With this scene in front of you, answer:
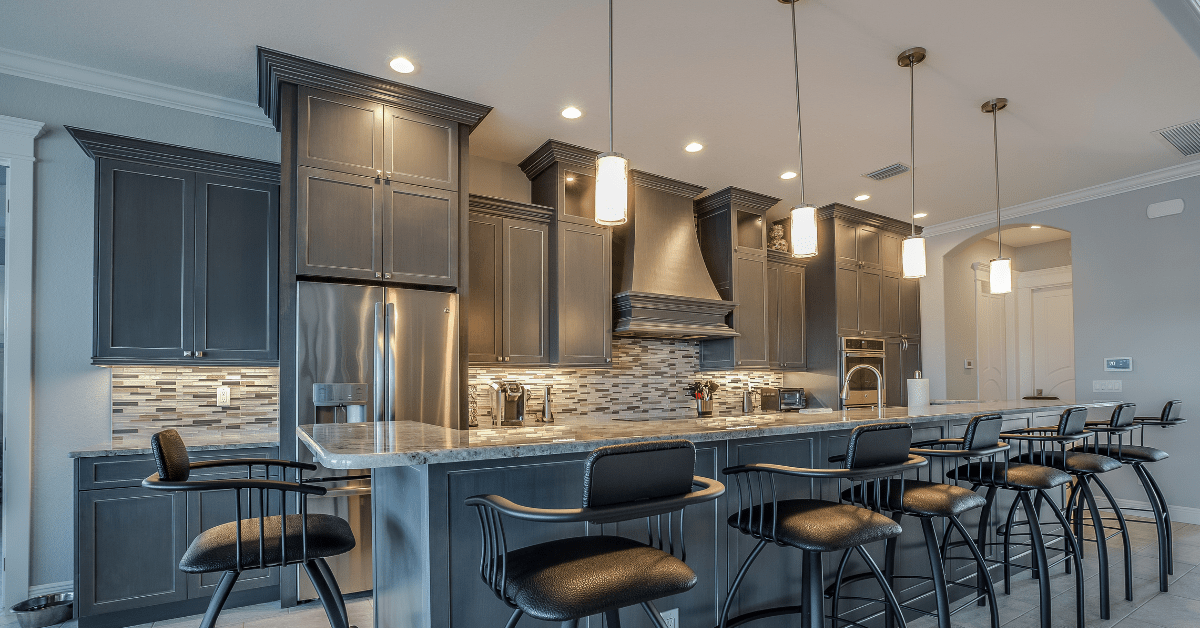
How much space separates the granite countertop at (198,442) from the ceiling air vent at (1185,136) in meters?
5.86

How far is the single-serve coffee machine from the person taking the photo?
421 cm

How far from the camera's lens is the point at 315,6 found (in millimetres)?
2666

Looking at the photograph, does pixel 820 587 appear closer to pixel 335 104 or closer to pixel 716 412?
pixel 335 104

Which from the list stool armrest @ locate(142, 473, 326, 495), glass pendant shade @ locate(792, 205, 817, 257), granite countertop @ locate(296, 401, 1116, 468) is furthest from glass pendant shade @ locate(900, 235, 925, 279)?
stool armrest @ locate(142, 473, 326, 495)

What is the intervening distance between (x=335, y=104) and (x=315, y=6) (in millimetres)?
652

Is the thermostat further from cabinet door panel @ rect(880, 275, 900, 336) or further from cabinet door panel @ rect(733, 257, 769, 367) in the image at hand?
cabinet door panel @ rect(733, 257, 769, 367)

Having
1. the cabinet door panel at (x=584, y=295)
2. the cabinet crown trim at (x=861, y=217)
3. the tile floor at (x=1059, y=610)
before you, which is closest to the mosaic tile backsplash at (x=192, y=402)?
the tile floor at (x=1059, y=610)

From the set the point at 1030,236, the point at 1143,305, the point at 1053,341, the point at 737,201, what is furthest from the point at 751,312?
the point at 1053,341

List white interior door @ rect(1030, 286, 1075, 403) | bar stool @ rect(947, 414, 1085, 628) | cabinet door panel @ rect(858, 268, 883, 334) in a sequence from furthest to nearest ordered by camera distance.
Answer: white interior door @ rect(1030, 286, 1075, 403), cabinet door panel @ rect(858, 268, 883, 334), bar stool @ rect(947, 414, 1085, 628)

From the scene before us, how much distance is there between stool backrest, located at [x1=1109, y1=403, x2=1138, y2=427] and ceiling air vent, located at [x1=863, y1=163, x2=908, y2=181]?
2.16 meters

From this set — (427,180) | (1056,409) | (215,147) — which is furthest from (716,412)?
(215,147)

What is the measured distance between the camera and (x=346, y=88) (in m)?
3.25

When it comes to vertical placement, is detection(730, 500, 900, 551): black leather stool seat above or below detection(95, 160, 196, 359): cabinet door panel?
below

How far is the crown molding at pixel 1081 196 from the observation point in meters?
4.93
